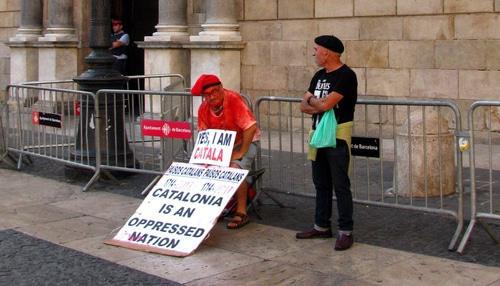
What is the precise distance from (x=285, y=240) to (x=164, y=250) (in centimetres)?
107

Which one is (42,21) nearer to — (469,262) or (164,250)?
(164,250)

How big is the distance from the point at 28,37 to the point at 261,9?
6847mm

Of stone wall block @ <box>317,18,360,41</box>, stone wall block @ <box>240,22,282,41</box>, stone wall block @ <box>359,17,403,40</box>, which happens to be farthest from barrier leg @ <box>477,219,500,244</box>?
stone wall block @ <box>240,22,282,41</box>

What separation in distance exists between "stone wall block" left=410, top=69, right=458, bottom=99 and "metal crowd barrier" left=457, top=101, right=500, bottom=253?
1.94 feet

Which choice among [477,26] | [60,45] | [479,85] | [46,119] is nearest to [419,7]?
[477,26]

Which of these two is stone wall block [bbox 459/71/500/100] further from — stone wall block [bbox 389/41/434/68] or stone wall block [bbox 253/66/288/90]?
stone wall block [bbox 253/66/288/90]

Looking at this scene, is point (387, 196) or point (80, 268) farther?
point (387, 196)

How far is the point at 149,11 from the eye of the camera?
1948 cm

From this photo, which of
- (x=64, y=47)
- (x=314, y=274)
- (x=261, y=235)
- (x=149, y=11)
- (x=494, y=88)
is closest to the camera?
(x=314, y=274)

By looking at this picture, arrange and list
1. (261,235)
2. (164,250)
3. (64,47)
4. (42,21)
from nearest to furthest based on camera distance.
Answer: (164,250) < (261,235) < (64,47) < (42,21)

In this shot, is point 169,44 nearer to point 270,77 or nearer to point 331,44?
point 270,77

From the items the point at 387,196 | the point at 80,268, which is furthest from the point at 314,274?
the point at 387,196

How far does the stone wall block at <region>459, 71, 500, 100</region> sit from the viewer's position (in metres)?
10.4

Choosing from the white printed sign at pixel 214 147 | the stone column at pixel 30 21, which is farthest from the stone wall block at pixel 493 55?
the stone column at pixel 30 21
